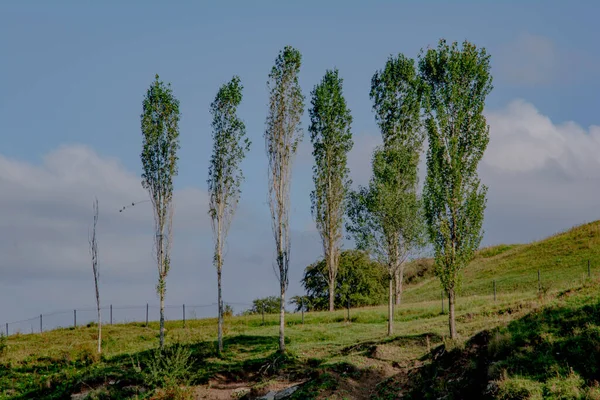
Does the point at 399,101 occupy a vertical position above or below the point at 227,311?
above

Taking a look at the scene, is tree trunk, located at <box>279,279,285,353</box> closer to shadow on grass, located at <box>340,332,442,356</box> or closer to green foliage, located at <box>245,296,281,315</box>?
shadow on grass, located at <box>340,332,442,356</box>

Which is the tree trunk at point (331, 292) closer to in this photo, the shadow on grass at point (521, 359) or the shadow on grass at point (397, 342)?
the shadow on grass at point (397, 342)

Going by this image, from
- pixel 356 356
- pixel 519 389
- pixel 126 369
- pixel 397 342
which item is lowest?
pixel 126 369

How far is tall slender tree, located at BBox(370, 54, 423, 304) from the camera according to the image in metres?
49.2

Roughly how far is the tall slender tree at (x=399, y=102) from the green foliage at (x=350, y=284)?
394 inches

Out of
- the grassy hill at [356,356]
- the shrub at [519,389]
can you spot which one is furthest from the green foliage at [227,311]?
the shrub at [519,389]

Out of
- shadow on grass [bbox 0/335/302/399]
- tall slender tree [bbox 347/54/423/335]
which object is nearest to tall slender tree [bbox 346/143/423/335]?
tall slender tree [bbox 347/54/423/335]

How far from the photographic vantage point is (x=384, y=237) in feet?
121

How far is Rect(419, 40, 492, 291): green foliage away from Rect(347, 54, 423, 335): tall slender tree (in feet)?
13.4

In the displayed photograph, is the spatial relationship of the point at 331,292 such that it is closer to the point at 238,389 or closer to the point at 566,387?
the point at 238,389

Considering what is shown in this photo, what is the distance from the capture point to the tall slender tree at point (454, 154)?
104 ft

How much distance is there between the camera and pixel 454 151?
1271 inches

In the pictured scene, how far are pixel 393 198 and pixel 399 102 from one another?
51.2 feet

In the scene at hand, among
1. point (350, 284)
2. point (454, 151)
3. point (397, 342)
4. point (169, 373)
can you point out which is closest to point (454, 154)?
point (454, 151)
